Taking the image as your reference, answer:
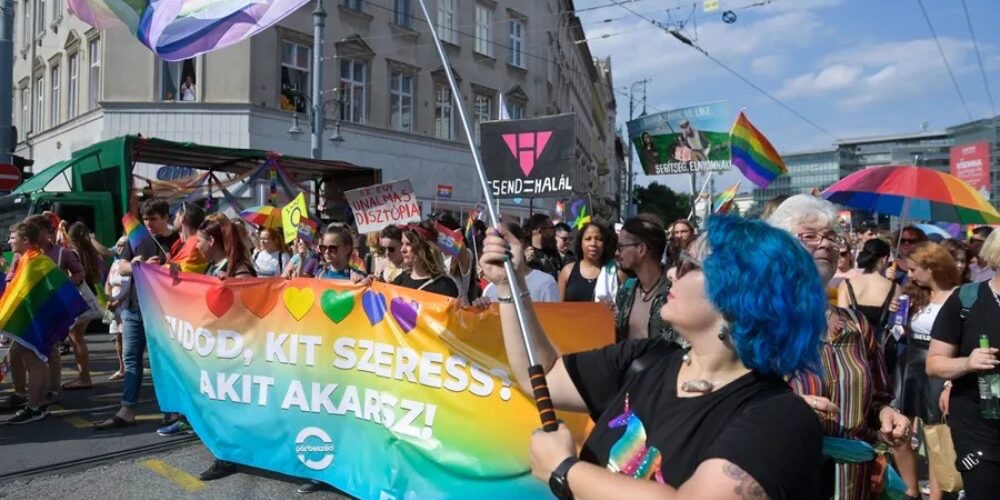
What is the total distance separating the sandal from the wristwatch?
565 centimetres

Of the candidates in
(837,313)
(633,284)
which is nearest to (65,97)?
(633,284)

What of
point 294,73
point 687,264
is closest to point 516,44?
point 294,73

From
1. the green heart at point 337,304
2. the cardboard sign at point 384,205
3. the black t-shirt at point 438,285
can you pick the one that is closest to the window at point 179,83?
the cardboard sign at point 384,205

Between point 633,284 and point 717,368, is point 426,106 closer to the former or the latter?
point 633,284

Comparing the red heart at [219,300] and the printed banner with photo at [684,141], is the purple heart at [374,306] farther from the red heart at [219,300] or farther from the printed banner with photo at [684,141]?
the printed banner with photo at [684,141]

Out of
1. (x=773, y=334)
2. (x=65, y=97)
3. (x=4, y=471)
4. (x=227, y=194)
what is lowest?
(x=4, y=471)

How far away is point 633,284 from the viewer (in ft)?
13.6

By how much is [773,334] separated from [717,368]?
160mm

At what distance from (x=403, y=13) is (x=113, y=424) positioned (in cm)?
2148

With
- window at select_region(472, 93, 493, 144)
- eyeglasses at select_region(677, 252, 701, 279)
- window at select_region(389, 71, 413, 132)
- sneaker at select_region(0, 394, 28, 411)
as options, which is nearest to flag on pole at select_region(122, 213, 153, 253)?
sneaker at select_region(0, 394, 28, 411)

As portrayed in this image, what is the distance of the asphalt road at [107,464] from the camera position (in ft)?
15.6

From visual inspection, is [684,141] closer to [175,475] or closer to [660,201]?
[175,475]

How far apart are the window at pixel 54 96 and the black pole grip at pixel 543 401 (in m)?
27.2

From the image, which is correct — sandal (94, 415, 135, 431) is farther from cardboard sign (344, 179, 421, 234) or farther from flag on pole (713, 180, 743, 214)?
flag on pole (713, 180, 743, 214)
